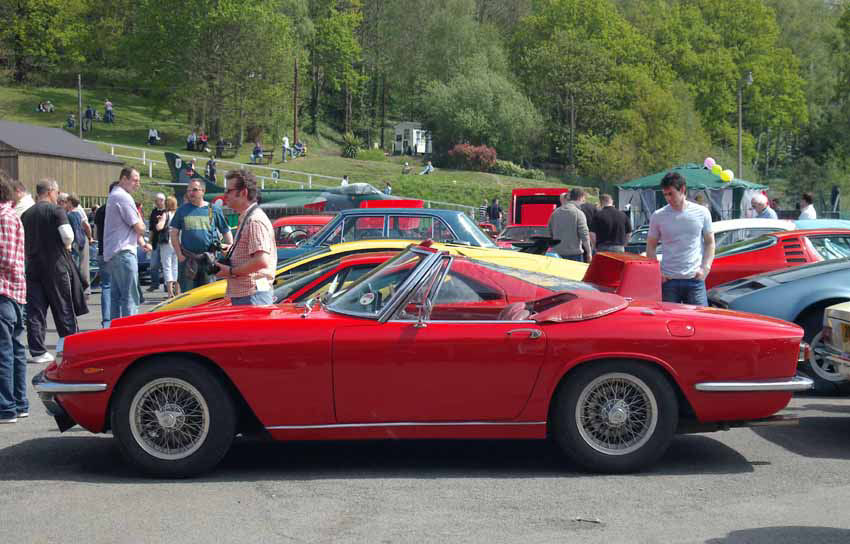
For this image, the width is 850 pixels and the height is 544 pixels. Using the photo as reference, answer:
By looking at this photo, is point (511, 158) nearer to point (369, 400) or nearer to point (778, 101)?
point (778, 101)

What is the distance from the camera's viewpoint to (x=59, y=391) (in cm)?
570

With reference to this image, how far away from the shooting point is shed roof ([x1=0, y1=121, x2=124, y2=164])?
37938 millimetres

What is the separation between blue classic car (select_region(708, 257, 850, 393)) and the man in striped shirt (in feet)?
19.9

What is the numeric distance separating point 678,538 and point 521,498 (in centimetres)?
95

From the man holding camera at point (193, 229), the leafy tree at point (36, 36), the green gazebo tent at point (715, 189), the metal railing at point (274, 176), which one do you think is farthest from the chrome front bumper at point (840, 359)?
the leafy tree at point (36, 36)

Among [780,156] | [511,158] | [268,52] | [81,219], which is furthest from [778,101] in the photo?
[81,219]

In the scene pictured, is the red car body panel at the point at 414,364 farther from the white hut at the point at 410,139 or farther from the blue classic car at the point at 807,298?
the white hut at the point at 410,139

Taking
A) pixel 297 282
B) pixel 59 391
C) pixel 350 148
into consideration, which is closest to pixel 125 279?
pixel 297 282

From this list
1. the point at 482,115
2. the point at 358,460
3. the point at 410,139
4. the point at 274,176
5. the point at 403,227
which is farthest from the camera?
the point at 410,139

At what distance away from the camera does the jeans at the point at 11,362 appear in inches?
281

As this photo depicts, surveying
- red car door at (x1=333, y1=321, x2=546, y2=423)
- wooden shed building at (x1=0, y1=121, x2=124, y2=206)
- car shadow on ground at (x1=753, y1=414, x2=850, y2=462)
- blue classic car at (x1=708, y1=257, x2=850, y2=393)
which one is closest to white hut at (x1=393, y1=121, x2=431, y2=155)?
wooden shed building at (x1=0, y1=121, x2=124, y2=206)

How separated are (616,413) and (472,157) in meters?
66.3

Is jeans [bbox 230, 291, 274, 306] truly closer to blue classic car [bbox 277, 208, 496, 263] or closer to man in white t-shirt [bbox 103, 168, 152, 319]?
man in white t-shirt [bbox 103, 168, 152, 319]

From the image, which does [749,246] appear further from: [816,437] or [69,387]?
[69,387]
